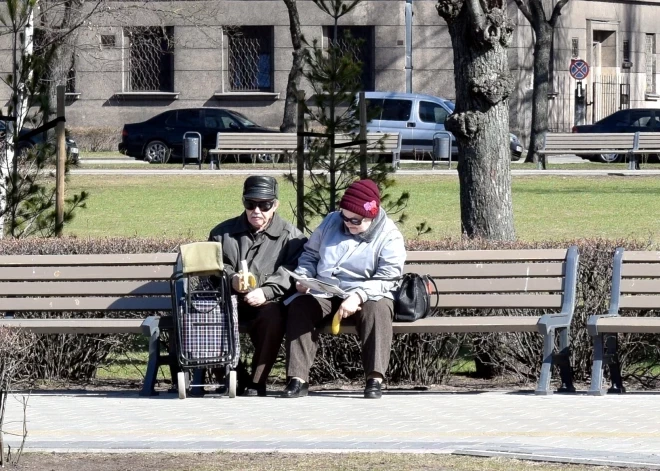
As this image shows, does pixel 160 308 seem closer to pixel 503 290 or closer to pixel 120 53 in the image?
pixel 503 290

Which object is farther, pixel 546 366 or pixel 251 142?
pixel 251 142

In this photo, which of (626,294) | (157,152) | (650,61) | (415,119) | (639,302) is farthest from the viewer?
(650,61)

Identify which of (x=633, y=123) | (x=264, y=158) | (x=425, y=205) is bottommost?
(x=425, y=205)

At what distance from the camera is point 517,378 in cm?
916

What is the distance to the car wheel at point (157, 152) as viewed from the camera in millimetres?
34469

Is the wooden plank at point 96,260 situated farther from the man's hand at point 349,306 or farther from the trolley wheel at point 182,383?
the man's hand at point 349,306

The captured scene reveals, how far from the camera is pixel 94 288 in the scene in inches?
349

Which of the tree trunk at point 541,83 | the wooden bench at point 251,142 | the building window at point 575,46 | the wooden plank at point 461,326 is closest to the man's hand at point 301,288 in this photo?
the wooden plank at point 461,326

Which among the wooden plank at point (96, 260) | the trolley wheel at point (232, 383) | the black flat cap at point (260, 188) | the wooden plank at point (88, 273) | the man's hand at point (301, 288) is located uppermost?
the black flat cap at point (260, 188)

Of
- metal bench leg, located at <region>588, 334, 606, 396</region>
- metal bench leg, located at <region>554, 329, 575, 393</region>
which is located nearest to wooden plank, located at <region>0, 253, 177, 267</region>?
metal bench leg, located at <region>554, 329, 575, 393</region>

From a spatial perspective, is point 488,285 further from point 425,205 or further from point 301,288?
point 425,205

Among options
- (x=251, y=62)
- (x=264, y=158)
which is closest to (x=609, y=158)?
(x=264, y=158)

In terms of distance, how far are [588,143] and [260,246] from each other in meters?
23.6

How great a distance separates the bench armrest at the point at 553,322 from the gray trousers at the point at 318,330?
2.81 feet
